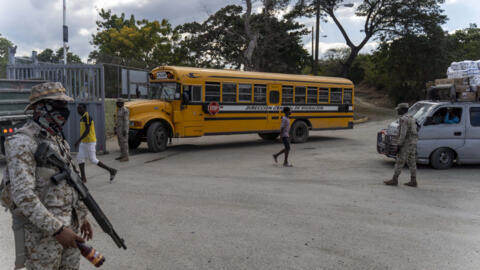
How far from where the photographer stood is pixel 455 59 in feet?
114

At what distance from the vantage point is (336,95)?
17.3m

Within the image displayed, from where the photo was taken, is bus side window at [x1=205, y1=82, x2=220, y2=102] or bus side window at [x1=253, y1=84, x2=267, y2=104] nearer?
bus side window at [x1=205, y1=82, x2=220, y2=102]

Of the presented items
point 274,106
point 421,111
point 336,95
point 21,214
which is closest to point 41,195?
point 21,214

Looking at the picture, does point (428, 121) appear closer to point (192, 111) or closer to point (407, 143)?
point (407, 143)

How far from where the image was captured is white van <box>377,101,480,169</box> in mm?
10117

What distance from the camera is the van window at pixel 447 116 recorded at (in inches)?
403

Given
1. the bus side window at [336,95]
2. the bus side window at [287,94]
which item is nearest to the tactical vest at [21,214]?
the bus side window at [287,94]

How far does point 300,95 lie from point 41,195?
1426 centimetres

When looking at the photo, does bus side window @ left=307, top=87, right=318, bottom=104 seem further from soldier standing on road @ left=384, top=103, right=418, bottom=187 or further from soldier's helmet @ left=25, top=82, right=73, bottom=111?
soldier's helmet @ left=25, top=82, right=73, bottom=111

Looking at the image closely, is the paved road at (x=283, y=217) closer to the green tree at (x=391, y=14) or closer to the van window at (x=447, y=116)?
the van window at (x=447, y=116)

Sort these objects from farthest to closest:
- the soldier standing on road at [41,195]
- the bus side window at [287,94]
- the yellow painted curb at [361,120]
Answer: the yellow painted curb at [361,120], the bus side window at [287,94], the soldier standing on road at [41,195]

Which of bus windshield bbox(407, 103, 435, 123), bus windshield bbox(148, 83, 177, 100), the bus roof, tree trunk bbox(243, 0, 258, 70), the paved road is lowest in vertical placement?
the paved road

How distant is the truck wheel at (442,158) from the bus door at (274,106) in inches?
253

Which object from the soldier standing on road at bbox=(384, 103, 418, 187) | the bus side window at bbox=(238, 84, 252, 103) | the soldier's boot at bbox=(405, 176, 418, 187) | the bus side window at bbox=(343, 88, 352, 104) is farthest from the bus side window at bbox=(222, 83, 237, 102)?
the soldier's boot at bbox=(405, 176, 418, 187)
